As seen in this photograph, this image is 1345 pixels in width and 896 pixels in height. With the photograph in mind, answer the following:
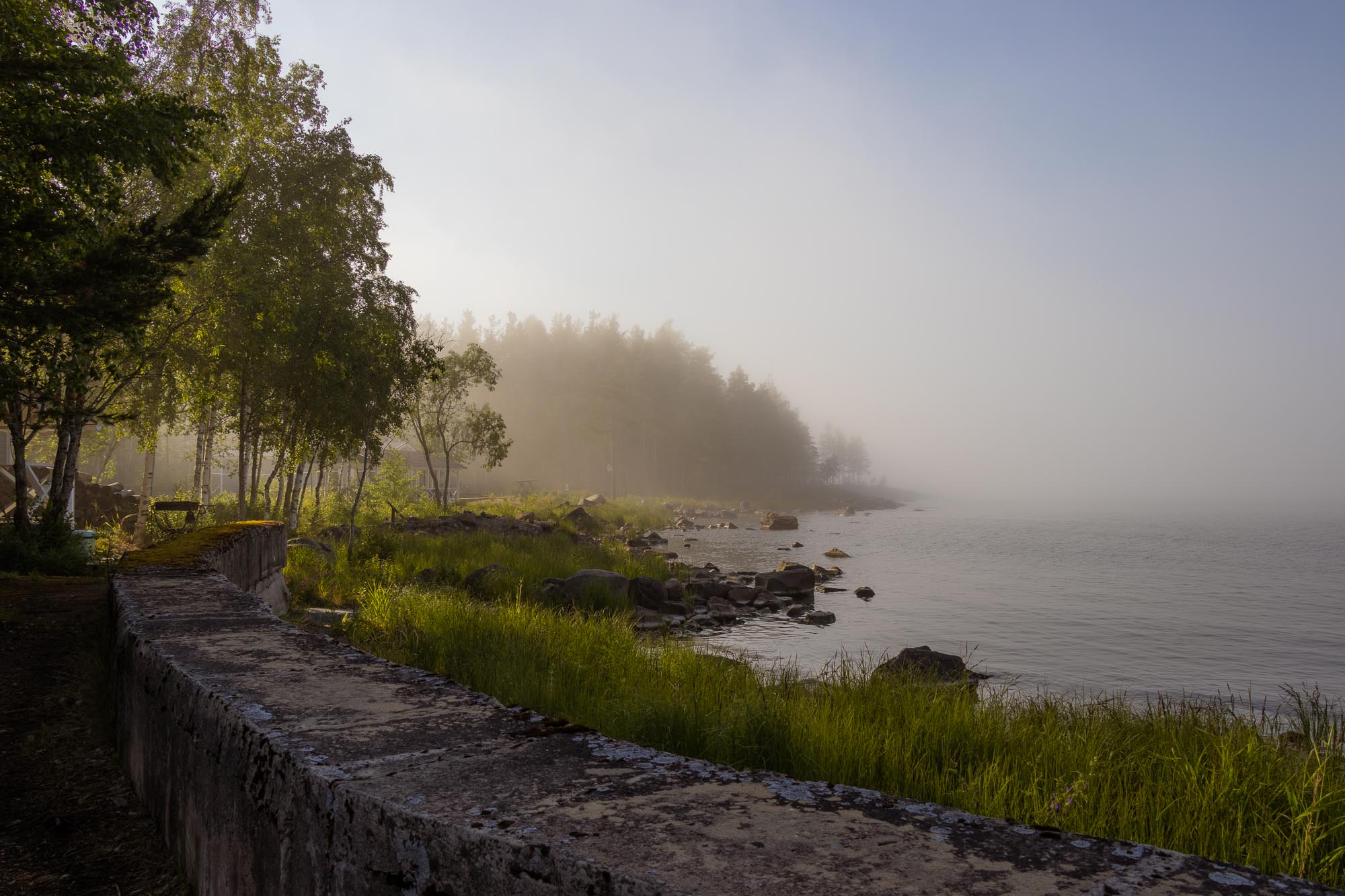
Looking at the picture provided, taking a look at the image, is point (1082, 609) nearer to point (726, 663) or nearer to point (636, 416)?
point (726, 663)

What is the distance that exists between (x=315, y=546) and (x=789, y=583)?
10.7 m

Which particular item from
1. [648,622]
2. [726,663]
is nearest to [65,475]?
[648,622]

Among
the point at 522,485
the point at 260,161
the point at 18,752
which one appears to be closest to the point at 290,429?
the point at 260,161

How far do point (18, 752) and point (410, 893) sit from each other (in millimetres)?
3158

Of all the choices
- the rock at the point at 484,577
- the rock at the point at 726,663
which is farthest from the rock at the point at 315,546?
the rock at the point at 726,663

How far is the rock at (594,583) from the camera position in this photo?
13.4 m

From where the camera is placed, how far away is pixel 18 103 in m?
7.25

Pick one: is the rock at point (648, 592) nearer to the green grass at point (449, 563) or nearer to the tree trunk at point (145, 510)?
the green grass at point (449, 563)

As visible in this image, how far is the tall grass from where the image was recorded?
11.1 feet

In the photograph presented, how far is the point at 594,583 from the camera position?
1368 centimetres

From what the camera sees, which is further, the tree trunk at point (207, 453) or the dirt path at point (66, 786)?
the tree trunk at point (207, 453)

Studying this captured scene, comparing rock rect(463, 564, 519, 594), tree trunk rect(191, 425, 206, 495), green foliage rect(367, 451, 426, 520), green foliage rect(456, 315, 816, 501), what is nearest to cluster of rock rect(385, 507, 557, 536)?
green foliage rect(367, 451, 426, 520)

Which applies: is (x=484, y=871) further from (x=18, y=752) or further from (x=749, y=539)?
(x=749, y=539)

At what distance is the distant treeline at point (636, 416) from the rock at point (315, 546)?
165 feet
